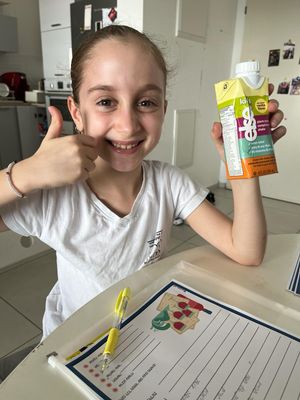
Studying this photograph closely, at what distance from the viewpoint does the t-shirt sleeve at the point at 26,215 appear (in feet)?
1.93

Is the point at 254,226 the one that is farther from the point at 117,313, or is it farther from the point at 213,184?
the point at 213,184

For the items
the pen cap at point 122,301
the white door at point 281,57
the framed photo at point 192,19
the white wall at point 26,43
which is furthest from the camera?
the white wall at point 26,43

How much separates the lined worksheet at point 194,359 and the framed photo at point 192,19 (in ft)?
7.07

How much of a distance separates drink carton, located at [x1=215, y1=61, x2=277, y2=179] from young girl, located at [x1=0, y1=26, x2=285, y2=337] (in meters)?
0.07

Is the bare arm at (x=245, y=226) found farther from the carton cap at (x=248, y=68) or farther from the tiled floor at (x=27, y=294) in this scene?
the tiled floor at (x=27, y=294)

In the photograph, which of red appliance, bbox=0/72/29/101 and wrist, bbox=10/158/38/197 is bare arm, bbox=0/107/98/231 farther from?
red appliance, bbox=0/72/29/101

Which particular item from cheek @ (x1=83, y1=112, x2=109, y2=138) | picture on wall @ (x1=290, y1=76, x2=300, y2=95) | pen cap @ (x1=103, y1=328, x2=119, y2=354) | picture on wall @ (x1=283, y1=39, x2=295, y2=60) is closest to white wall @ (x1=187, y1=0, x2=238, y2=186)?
picture on wall @ (x1=283, y1=39, x2=295, y2=60)

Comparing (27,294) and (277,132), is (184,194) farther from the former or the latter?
(27,294)

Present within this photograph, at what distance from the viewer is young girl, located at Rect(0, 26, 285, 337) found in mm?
550

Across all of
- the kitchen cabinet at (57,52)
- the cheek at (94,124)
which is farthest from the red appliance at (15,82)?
the cheek at (94,124)

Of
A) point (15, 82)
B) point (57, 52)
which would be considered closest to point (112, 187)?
point (57, 52)

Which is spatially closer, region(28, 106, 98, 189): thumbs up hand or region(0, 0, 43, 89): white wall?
region(28, 106, 98, 189): thumbs up hand

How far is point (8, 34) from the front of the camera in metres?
3.09

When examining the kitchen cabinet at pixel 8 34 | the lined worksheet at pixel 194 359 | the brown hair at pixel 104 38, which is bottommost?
the lined worksheet at pixel 194 359
